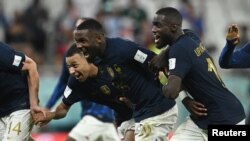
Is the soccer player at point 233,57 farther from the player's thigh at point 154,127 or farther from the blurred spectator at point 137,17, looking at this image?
the blurred spectator at point 137,17

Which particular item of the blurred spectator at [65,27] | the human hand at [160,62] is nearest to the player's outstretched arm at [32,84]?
the human hand at [160,62]

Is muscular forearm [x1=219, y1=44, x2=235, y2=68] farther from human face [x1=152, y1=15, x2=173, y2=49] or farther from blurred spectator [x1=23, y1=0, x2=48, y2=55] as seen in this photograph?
blurred spectator [x1=23, y1=0, x2=48, y2=55]

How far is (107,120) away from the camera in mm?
13109

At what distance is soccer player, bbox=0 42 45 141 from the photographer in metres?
10.1

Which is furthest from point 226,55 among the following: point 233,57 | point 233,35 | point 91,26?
point 91,26

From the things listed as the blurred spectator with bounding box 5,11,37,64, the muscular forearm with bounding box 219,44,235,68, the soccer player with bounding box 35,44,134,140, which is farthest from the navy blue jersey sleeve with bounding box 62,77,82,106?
the blurred spectator with bounding box 5,11,37,64

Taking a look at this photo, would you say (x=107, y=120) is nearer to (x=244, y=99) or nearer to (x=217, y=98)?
(x=217, y=98)

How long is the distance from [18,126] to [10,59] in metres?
0.78

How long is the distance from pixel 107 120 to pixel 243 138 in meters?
3.96

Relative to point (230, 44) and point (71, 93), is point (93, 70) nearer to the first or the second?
point (71, 93)

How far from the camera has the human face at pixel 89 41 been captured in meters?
9.99

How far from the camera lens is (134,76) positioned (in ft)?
33.4

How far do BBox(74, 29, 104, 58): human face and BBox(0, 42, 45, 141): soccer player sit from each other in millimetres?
619

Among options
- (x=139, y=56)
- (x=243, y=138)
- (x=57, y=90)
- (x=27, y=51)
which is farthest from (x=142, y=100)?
(x=27, y=51)
